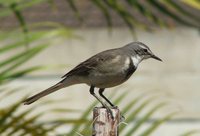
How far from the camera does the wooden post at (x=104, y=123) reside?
302 cm

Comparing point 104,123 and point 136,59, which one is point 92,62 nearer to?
point 136,59

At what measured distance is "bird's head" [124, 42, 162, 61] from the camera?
3787 mm

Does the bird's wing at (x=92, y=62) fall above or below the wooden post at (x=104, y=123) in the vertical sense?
above

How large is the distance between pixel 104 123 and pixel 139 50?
2.71ft

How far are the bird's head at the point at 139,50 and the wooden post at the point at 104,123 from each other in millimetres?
657

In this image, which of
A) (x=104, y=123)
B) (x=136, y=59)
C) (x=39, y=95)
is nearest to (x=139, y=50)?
(x=136, y=59)

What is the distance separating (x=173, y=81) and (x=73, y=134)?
20.6 feet

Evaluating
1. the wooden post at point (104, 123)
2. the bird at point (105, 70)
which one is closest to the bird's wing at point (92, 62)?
the bird at point (105, 70)

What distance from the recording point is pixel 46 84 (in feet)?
32.8

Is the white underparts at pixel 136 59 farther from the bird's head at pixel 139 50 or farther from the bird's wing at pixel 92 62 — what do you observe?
the bird's wing at pixel 92 62

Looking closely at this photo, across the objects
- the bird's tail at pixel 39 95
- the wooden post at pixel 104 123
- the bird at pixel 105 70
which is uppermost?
the bird at pixel 105 70

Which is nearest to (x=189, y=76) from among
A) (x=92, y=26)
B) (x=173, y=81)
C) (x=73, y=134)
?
(x=173, y=81)

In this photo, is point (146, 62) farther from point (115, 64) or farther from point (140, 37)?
point (115, 64)

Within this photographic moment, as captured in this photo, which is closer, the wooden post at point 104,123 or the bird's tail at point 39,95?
the wooden post at point 104,123
